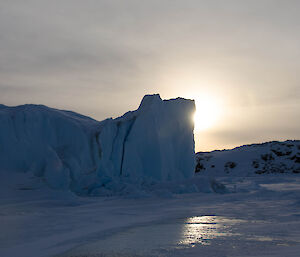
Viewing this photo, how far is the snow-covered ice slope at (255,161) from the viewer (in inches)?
1393

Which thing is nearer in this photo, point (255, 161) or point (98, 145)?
point (98, 145)

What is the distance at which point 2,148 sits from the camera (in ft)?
37.4

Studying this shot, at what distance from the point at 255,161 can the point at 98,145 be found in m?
28.3

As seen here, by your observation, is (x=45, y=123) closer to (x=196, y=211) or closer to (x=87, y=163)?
(x=87, y=163)

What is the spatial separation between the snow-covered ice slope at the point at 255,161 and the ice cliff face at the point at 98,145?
20.0m

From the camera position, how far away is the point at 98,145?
13.5m

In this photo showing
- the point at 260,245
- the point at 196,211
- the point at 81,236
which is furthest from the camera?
the point at 196,211

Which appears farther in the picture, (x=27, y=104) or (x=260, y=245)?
(x=27, y=104)

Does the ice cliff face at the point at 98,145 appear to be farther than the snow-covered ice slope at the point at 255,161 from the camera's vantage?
No

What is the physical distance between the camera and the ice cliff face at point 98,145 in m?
11.5

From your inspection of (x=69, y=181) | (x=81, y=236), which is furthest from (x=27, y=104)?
(x=81, y=236)

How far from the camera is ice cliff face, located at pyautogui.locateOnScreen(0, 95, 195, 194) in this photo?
11461 mm

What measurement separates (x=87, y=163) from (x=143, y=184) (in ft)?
7.69

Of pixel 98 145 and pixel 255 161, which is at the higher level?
pixel 255 161
